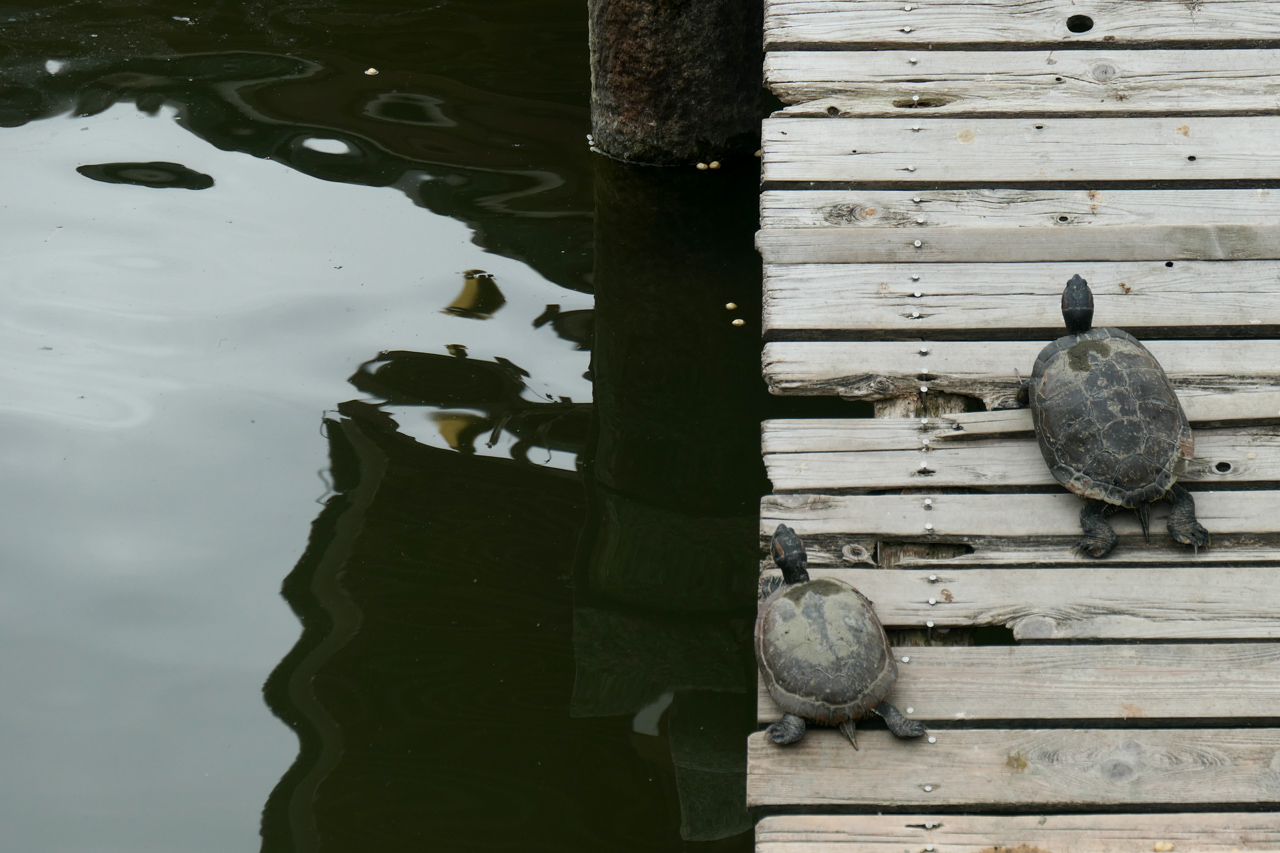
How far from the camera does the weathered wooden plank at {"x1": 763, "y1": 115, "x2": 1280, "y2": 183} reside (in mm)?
3121

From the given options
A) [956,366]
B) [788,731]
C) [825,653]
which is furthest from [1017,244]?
[788,731]

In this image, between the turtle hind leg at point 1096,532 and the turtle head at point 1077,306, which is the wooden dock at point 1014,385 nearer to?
the turtle hind leg at point 1096,532

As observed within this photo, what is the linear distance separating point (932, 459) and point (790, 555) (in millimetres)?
476

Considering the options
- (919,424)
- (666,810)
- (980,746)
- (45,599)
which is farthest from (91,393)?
(980,746)

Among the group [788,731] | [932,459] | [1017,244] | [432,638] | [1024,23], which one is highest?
[1024,23]

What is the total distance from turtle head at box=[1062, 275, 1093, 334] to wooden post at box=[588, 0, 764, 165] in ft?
7.26

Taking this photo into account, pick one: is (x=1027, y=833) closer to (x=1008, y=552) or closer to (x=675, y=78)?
(x=1008, y=552)

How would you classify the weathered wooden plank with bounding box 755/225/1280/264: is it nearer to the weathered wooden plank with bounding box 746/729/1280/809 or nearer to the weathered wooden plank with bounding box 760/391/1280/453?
the weathered wooden plank with bounding box 760/391/1280/453

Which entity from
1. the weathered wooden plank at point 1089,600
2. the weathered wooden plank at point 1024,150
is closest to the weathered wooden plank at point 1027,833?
the weathered wooden plank at point 1089,600

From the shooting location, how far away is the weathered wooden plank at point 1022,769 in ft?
6.75

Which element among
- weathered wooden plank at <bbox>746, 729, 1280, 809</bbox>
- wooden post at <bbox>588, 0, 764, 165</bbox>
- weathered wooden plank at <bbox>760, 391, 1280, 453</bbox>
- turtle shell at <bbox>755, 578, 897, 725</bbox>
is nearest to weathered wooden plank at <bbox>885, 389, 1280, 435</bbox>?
weathered wooden plank at <bbox>760, 391, 1280, 453</bbox>

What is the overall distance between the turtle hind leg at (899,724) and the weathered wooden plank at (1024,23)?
2183mm

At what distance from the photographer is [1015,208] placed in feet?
10.1

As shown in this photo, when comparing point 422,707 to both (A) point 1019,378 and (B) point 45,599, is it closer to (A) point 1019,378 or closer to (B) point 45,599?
(B) point 45,599
